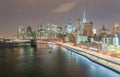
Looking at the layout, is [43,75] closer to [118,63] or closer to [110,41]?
[118,63]

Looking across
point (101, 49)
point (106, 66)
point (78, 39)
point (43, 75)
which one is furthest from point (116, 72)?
point (78, 39)

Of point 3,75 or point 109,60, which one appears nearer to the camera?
point 3,75

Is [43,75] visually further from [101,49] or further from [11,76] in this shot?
[101,49]

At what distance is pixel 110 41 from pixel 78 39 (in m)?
44.1

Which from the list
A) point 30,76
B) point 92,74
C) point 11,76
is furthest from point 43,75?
point 92,74

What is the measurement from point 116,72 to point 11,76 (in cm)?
1403

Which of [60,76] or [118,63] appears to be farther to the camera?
[118,63]

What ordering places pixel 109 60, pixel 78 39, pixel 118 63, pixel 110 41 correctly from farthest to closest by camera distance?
pixel 78 39 < pixel 110 41 < pixel 109 60 < pixel 118 63

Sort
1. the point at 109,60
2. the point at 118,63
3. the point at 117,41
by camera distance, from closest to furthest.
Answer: the point at 118,63
the point at 109,60
the point at 117,41

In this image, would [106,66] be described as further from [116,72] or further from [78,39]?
[78,39]

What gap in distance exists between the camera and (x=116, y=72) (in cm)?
3219

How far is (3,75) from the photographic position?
3184 cm

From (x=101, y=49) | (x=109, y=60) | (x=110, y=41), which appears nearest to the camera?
(x=109, y=60)

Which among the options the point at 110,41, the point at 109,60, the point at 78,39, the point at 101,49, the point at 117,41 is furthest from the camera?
the point at 78,39
